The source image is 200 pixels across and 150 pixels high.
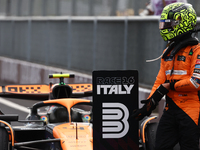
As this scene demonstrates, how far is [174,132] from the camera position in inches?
195

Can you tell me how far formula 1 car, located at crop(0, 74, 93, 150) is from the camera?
592 centimetres

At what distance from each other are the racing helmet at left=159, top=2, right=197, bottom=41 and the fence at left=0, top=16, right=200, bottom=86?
4949 millimetres

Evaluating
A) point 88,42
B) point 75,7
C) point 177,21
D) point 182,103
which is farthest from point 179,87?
point 75,7

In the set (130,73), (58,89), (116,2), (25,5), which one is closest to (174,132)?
(130,73)

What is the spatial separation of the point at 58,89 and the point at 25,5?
11.0 metres

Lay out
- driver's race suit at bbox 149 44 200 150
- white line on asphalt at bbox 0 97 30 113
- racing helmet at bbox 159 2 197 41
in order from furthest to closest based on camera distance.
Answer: white line on asphalt at bbox 0 97 30 113 < racing helmet at bbox 159 2 197 41 < driver's race suit at bbox 149 44 200 150

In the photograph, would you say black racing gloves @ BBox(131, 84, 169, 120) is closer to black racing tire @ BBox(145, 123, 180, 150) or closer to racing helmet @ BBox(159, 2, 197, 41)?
racing helmet @ BBox(159, 2, 197, 41)

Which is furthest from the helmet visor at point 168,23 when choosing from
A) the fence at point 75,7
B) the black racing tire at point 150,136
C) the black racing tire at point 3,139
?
the fence at point 75,7

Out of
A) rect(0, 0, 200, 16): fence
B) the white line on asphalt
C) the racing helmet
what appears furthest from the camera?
the white line on asphalt

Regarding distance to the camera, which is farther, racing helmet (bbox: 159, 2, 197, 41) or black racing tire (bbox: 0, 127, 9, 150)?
black racing tire (bbox: 0, 127, 9, 150)

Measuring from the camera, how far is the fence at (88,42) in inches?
427

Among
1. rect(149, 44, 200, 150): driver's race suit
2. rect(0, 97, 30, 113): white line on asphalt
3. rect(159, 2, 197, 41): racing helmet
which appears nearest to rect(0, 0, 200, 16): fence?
rect(0, 97, 30, 113): white line on asphalt

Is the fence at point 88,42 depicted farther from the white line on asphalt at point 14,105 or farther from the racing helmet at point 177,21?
the racing helmet at point 177,21

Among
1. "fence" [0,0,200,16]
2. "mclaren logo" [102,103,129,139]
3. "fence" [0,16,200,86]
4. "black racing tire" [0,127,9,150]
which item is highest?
"fence" [0,0,200,16]
